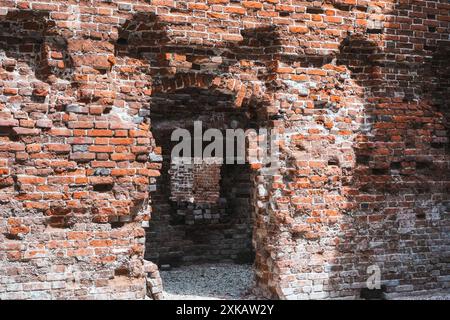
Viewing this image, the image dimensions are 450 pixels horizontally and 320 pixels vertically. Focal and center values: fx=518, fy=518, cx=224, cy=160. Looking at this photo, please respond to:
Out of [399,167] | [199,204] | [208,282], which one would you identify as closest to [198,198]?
[199,204]

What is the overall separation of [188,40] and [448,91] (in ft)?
9.81

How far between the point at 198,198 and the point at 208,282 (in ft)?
5.85

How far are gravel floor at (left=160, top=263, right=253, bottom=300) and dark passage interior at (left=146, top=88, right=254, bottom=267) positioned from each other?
292 mm

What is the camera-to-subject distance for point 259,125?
17.4 ft

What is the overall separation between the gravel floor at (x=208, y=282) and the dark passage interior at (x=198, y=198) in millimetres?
292

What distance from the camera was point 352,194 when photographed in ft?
17.5

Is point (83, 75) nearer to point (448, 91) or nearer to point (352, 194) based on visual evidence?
point (352, 194)

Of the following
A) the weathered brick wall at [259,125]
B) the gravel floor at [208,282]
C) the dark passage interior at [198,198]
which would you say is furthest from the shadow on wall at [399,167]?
the dark passage interior at [198,198]

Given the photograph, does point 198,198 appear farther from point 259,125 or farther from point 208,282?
point 259,125

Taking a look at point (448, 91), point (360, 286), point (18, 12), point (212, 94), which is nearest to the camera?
point (18, 12)

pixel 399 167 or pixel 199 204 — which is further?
pixel 199 204

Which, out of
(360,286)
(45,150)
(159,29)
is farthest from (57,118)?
(360,286)

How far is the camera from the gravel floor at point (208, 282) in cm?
563

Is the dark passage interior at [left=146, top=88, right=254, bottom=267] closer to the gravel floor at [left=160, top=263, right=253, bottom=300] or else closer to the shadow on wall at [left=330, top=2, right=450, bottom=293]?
the gravel floor at [left=160, top=263, right=253, bottom=300]
